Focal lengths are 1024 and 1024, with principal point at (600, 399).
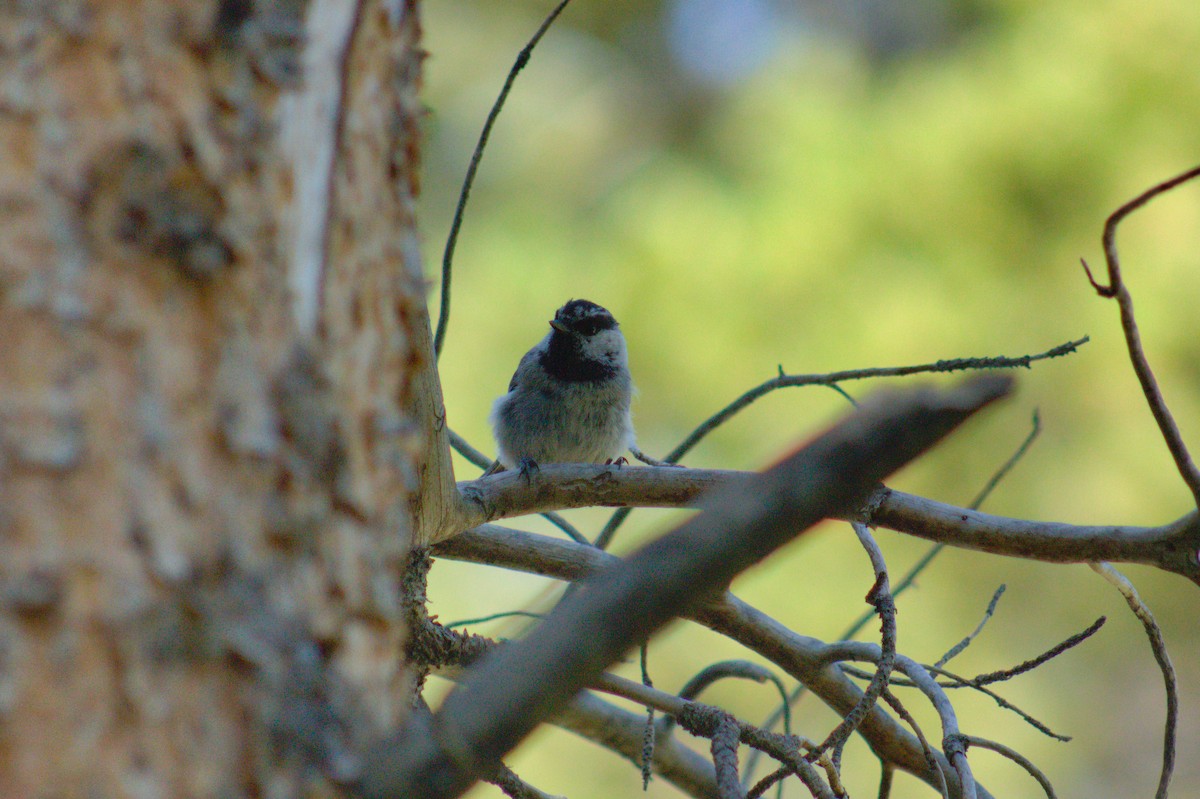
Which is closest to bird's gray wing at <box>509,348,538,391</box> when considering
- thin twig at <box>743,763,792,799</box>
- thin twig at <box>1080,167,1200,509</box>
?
thin twig at <box>743,763,792,799</box>

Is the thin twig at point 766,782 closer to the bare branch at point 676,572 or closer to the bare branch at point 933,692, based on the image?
the bare branch at point 933,692

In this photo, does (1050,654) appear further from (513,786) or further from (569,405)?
(569,405)

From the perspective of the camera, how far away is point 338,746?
70 cm

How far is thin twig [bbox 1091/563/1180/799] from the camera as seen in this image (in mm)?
1371

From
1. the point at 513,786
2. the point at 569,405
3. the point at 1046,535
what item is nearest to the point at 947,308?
the point at 569,405

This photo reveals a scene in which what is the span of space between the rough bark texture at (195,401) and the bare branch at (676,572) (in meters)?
0.13

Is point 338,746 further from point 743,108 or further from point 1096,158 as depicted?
point 743,108

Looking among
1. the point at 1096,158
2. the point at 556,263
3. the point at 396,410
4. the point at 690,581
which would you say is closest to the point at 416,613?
the point at 396,410

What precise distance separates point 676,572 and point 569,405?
3032mm

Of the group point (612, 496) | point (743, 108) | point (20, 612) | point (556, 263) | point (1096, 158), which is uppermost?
point (743, 108)

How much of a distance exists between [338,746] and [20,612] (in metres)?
0.22

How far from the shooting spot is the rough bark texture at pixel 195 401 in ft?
2.16

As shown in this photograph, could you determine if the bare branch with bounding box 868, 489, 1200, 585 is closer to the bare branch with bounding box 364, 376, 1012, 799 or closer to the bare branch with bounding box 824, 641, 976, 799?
the bare branch with bounding box 824, 641, 976, 799

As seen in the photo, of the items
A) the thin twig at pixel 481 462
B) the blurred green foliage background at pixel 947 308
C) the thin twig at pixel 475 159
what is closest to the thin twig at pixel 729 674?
the thin twig at pixel 481 462
